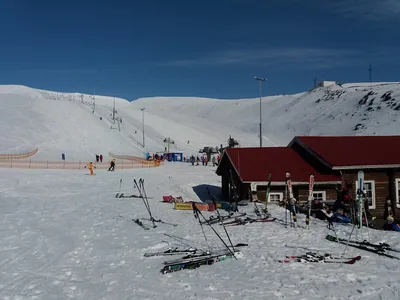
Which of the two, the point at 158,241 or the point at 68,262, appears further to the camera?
the point at 158,241

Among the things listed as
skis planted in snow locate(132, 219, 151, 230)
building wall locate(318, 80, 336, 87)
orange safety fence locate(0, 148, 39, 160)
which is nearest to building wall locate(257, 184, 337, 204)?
skis planted in snow locate(132, 219, 151, 230)

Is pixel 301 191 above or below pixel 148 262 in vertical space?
above

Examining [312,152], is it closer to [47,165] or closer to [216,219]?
[216,219]

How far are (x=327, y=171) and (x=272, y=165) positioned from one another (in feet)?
10.0

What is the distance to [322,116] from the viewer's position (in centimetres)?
14462

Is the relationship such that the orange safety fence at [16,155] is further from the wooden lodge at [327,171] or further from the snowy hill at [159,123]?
the wooden lodge at [327,171]

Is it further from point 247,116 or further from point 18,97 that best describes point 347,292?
point 247,116

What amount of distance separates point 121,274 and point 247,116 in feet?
584

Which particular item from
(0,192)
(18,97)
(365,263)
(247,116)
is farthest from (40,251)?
(247,116)

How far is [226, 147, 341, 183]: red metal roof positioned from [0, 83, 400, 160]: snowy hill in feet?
123

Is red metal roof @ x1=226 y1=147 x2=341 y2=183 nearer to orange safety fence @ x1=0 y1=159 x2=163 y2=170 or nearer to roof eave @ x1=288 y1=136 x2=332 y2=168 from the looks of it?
roof eave @ x1=288 y1=136 x2=332 y2=168

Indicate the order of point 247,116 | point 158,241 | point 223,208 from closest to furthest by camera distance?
point 158,241, point 223,208, point 247,116

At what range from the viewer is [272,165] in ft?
78.7

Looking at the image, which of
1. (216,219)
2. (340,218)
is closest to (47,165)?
(216,219)
